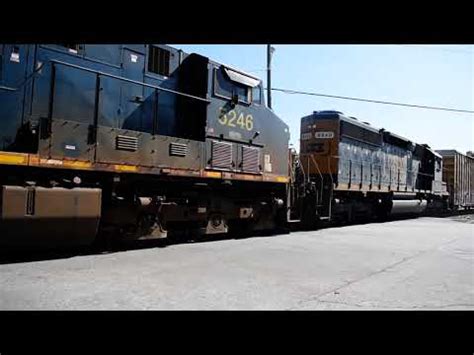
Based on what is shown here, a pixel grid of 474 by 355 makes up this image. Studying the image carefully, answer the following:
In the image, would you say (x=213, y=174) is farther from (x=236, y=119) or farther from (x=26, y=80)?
(x=26, y=80)

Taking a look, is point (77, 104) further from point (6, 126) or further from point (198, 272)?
point (198, 272)

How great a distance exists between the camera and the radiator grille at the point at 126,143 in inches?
384

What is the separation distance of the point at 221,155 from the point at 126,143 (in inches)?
120

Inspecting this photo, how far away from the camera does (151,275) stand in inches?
300

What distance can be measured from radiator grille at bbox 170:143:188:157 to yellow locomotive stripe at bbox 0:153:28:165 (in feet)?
11.0

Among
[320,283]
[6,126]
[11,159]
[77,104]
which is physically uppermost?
[77,104]

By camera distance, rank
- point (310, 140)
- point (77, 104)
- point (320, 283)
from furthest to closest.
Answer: point (310, 140) → point (77, 104) → point (320, 283)

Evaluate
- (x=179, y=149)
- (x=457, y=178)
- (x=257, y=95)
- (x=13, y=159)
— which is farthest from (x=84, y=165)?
(x=457, y=178)

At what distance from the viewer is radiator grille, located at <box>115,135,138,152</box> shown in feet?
32.0

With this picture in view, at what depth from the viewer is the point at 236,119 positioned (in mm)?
13102

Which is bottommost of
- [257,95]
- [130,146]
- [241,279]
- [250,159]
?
[241,279]
